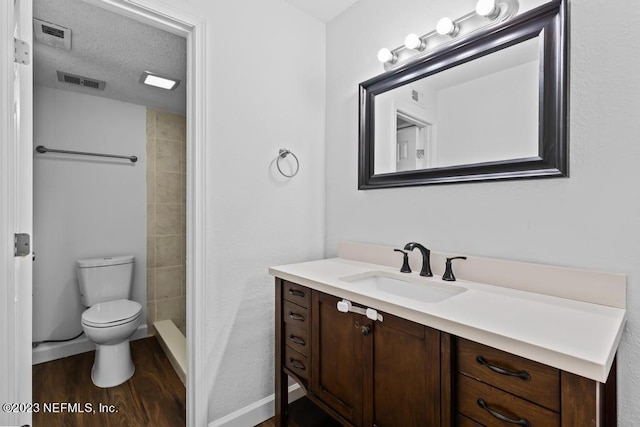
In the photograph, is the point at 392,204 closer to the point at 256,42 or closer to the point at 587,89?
the point at 587,89

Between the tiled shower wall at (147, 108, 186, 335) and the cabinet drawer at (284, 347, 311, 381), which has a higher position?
the tiled shower wall at (147, 108, 186, 335)

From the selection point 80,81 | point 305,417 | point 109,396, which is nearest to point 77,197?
point 80,81

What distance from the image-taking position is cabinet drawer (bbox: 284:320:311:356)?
4.54ft

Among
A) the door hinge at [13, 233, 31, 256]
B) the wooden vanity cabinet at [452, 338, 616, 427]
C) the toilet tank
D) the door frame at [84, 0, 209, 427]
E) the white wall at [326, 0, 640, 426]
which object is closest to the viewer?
the wooden vanity cabinet at [452, 338, 616, 427]

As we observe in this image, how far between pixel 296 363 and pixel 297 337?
13 centimetres

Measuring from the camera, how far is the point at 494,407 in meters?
0.80

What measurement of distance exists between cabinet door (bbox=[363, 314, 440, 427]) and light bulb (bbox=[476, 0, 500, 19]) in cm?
124

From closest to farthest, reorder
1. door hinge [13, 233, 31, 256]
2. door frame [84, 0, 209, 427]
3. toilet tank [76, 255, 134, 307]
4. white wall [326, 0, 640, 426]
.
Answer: white wall [326, 0, 640, 426] < door hinge [13, 233, 31, 256] < door frame [84, 0, 209, 427] < toilet tank [76, 255, 134, 307]

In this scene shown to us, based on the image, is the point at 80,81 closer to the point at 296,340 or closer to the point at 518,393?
the point at 296,340

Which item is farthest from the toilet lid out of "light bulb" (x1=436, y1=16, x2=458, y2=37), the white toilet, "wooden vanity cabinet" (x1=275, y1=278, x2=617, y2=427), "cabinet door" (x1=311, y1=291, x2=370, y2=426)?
"light bulb" (x1=436, y1=16, x2=458, y2=37)

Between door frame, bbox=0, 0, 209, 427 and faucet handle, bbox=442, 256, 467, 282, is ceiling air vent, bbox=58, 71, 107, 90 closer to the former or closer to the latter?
door frame, bbox=0, 0, 209, 427

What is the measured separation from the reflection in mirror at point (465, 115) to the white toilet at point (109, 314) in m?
2.08

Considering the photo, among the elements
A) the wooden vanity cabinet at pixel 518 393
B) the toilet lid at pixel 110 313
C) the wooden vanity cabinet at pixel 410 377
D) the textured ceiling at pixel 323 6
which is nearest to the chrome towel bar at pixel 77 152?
the toilet lid at pixel 110 313

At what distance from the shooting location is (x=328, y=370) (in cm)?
128
